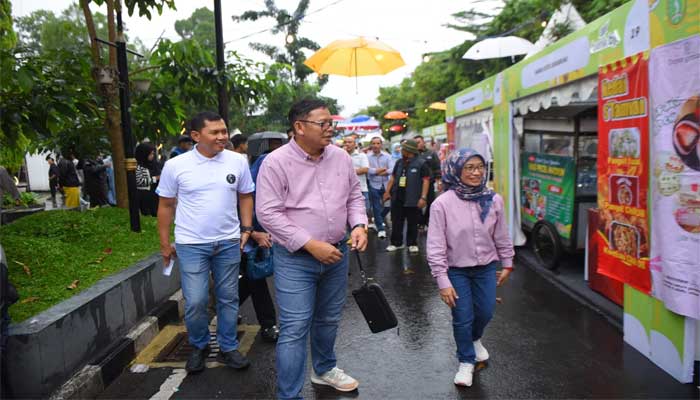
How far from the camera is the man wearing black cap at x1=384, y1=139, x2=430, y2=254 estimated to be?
301 inches

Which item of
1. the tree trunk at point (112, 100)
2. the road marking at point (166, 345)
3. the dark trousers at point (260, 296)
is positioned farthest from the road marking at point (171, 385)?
the tree trunk at point (112, 100)

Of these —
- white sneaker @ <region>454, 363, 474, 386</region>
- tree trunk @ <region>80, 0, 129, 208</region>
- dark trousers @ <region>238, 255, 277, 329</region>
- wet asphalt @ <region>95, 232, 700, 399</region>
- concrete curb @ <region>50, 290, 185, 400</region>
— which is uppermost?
tree trunk @ <region>80, 0, 129, 208</region>

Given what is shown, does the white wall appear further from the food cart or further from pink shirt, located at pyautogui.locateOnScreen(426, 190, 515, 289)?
pink shirt, located at pyautogui.locateOnScreen(426, 190, 515, 289)

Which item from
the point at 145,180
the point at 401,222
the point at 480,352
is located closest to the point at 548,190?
the point at 401,222

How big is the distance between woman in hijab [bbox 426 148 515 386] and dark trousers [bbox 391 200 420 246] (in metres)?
4.30

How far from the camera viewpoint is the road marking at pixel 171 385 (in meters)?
3.41

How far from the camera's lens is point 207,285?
3695 mm

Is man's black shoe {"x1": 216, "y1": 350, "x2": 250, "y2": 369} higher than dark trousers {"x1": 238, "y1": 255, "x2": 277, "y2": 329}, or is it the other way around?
dark trousers {"x1": 238, "y1": 255, "x2": 277, "y2": 329}

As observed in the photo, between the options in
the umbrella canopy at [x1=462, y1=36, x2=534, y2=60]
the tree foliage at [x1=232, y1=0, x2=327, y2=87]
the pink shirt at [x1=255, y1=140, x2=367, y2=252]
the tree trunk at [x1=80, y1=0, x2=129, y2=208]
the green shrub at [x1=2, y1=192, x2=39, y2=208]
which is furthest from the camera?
the tree foliage at [x1=232, y1=0, x2=327, y2=87]

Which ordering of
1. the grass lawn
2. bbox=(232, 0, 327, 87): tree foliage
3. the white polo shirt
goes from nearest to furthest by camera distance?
the white polo shirt < the grass lawn < bbox=(232, 0, 327, 87): tree foliage

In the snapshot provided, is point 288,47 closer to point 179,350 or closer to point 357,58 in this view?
point 357,58

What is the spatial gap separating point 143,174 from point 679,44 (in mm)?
7247

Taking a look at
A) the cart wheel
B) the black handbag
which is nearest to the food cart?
the cart wheel

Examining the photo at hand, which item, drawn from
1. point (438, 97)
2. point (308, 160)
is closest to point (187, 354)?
point (308, 160)
